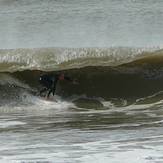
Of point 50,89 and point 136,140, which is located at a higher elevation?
point 136,140

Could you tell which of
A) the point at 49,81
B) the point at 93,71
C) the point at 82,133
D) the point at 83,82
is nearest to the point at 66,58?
the point at 93,71

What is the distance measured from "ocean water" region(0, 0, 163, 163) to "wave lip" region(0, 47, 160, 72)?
1.1 inches

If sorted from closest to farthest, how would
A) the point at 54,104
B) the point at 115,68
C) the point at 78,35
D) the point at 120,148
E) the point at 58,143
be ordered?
the point at 120,148, the point at 58,143, the point at 54,104, the point at 115,68, the point at 78,35

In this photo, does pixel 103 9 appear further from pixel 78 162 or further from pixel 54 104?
pixel 78 162

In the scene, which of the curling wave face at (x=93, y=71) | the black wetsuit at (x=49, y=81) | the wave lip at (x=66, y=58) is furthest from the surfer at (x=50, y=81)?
the wave lip at (x=66, y=58)

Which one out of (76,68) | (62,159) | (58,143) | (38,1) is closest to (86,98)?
(76,68)

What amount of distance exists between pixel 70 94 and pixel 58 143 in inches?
279

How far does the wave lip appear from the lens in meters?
18.9

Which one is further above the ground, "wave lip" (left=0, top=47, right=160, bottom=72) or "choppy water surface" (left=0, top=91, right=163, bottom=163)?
"choppy water surface" (left=0, top=91, right=163, bottom=163)

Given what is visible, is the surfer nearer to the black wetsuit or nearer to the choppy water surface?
the black wetsuit

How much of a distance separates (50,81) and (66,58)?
2.66 metres

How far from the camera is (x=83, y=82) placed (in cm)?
1794

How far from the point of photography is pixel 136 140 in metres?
9.85

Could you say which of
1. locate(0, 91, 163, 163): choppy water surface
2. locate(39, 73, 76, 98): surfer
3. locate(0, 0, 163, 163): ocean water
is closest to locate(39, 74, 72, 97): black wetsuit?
locate(39, 73, 76, 98): surfer
